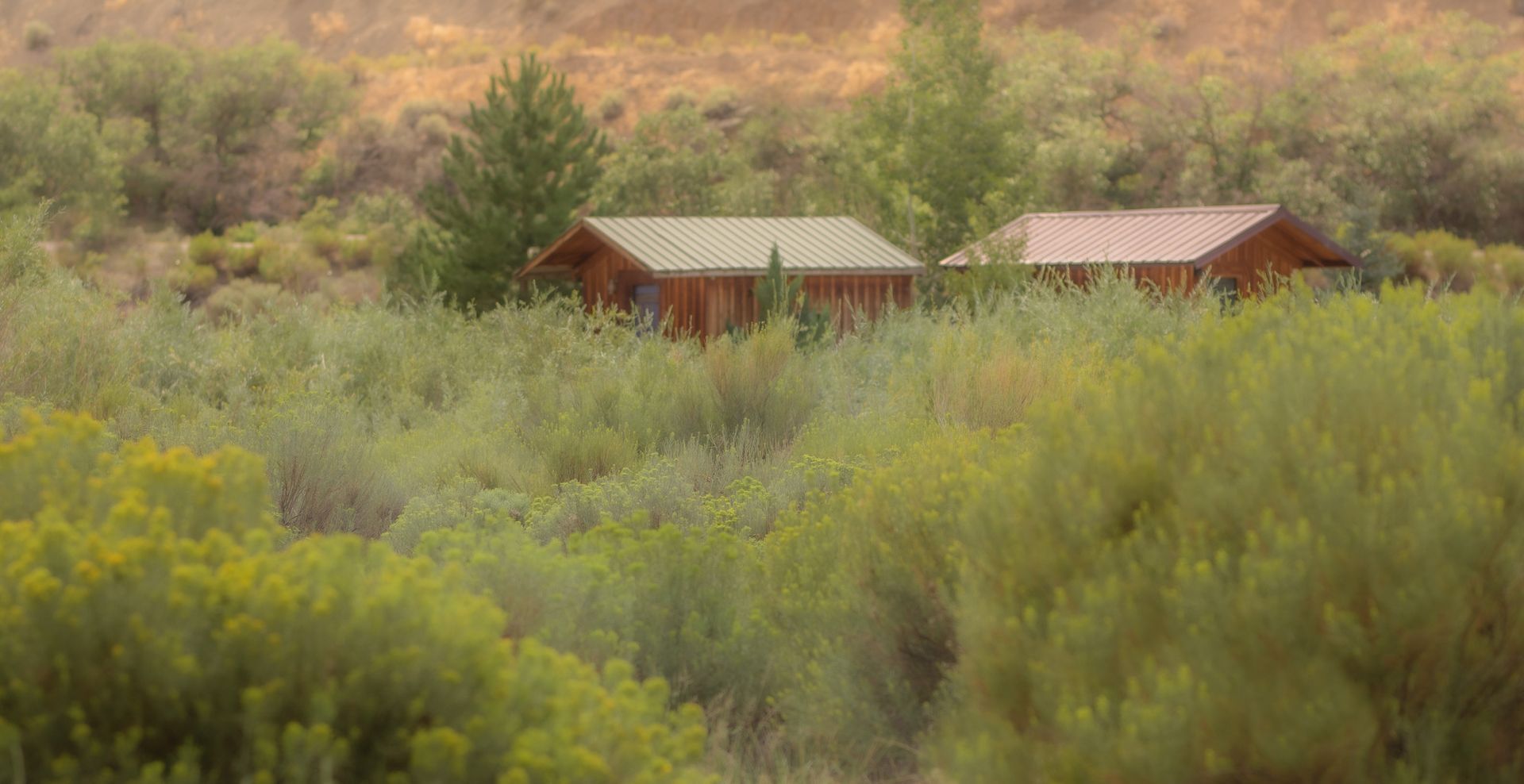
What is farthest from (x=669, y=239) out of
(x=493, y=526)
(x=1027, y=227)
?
(x=493, y=526)

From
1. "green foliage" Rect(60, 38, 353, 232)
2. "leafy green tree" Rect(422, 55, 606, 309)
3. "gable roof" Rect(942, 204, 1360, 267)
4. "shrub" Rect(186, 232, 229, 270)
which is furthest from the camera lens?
"green foliage" Rect(60, 38, 353, 232)

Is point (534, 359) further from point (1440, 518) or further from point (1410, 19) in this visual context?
point (1410, 19)

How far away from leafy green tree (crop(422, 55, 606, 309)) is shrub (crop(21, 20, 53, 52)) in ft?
162

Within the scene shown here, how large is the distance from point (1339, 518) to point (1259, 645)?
0.32 m

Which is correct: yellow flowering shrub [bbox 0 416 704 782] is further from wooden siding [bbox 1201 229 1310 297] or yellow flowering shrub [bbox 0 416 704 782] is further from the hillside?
the hillside

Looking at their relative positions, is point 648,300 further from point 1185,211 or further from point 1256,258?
point 1256,258

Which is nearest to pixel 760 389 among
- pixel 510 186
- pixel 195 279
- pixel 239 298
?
pixel 510 186

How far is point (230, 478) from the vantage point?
314cm

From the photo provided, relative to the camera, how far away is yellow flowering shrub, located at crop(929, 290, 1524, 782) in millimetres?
2799

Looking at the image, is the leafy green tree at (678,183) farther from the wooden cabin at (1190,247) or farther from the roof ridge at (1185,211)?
the wooden cabin at (1190,247)

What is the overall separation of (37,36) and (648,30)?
2897cm

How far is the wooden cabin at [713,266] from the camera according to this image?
22781 mm

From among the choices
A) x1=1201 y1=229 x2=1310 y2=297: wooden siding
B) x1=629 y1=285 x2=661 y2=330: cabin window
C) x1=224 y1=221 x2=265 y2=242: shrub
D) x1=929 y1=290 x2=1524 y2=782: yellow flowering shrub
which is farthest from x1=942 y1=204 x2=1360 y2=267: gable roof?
x1=224 y1=221 x2=265 y2=242: shrub

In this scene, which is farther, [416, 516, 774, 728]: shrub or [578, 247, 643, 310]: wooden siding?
[578, 247, 643, 310]: wooden siding
